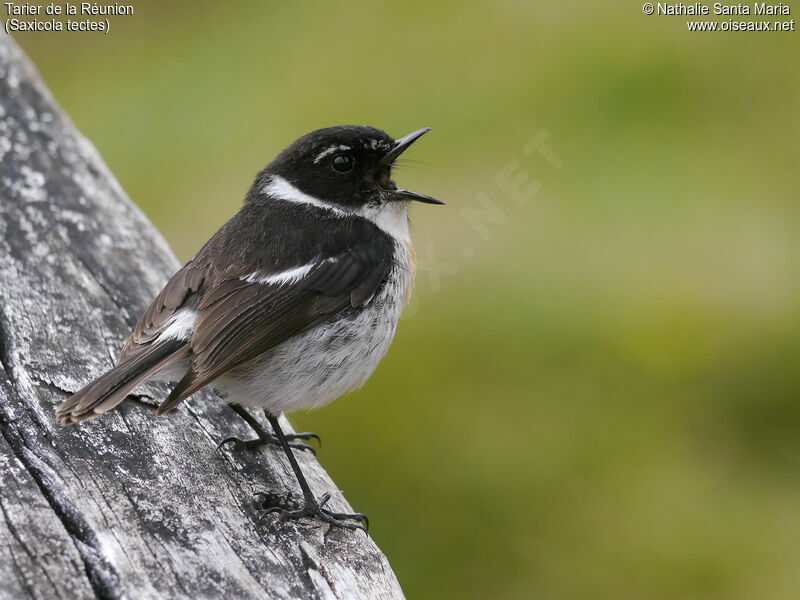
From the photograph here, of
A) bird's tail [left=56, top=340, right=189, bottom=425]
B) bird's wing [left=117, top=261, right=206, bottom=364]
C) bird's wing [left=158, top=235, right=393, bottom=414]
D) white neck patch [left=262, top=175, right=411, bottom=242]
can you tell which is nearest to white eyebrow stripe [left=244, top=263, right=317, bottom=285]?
bird's wing [left=158, top=235, right=393, bottom=414]

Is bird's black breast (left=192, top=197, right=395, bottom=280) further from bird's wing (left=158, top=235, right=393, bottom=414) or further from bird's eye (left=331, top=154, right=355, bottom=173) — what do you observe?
bird's eye (left=331, top=154, right=355, bottom=173)

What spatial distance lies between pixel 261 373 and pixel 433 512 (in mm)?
2166

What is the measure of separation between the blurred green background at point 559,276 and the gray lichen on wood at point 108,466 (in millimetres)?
1874

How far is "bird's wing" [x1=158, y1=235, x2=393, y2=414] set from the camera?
3.12 m

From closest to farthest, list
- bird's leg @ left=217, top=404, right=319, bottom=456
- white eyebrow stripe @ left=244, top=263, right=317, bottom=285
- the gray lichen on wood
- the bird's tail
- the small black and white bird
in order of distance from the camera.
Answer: the gray lichen on wood < the bird's tail < bird's leg @ left=217, top=404, right=319, bottom=456 < the small black and white bird < white eyebrow stripe @ left=244, top=263, right=317, bottom=285

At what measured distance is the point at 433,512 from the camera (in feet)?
16.7

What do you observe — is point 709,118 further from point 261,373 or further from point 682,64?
point 261,373

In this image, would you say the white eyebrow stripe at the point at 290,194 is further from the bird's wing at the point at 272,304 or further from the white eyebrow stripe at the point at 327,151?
the bird's wing at the point at 272,304

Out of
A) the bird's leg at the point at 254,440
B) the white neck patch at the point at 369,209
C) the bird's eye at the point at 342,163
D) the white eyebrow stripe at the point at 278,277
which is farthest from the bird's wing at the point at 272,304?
the bird's eye at the point at 342,163

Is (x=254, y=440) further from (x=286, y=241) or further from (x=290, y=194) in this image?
(x=290, y=194)

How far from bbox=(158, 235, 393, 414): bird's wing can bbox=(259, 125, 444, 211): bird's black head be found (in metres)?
0.42

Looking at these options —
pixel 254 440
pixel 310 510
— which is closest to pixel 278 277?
pixel 254 440

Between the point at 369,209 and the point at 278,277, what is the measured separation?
683 mm

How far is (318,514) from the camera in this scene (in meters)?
2.67
